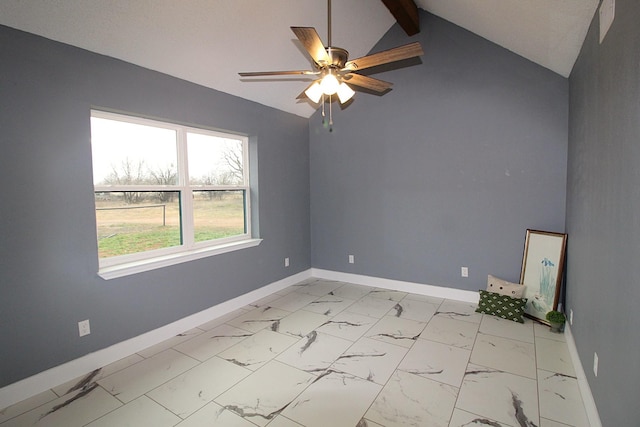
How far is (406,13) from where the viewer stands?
345 cm

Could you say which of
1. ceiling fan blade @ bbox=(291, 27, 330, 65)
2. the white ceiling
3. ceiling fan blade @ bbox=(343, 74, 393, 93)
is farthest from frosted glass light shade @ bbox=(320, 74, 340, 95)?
the white ceiling

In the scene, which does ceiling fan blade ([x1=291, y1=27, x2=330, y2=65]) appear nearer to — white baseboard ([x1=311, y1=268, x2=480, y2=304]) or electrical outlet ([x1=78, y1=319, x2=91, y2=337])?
electrical outlet ([x1=78, y1=319, x2=91, y2=337])

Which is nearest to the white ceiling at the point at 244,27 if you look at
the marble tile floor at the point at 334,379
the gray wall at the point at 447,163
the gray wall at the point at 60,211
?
the gray wall at the point at 60,211

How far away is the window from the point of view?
273 cm

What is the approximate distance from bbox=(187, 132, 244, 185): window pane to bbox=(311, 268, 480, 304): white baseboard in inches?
76.4

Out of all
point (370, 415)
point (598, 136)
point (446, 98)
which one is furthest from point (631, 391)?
point (446, 98)

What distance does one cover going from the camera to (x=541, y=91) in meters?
3.29

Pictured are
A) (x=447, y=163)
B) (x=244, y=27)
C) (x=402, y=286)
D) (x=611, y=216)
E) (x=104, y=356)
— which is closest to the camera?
(x=611, y=216)

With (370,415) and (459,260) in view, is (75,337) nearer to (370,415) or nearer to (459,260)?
(370,415)

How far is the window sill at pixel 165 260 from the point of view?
2.65m

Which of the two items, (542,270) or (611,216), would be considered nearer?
(611,216)

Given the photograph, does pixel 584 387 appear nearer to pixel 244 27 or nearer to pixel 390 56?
pixel 390 56

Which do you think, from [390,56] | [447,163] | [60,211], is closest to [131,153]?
[60,211]

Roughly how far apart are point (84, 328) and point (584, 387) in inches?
142
